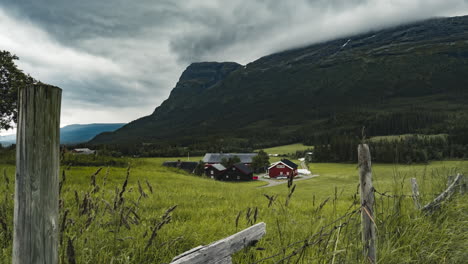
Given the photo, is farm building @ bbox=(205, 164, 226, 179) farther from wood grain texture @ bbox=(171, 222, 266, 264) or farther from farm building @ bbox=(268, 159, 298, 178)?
wood grain texture @ bbox=(171, 222, 266, 264)

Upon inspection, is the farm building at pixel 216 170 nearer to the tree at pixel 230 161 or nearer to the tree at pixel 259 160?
the tree at pixel 230 161

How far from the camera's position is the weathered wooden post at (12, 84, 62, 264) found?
1.54 metres

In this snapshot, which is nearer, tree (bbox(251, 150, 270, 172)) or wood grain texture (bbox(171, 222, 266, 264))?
wood grain texture (bbox(171, 222, 266, 264))

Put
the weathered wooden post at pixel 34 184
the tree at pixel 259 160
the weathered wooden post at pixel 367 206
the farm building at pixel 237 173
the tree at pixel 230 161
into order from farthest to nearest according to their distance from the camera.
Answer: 1. the tree at pixel 259 160
2. the tree at pixel 230 161
3. the farm building at pixel 237 173
4. the weathered wooden post at pixel 367 206
5. the weathered wooden post at pixel 34 184

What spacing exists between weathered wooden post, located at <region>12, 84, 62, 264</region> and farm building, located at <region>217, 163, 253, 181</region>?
269 feet

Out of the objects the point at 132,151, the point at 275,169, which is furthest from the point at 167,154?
the point at 275,169

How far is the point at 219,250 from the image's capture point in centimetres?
233

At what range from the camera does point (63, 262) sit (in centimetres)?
276

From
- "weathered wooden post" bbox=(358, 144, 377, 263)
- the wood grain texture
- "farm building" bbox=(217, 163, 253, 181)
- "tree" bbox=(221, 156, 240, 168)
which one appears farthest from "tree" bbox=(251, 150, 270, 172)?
the wood grain texture

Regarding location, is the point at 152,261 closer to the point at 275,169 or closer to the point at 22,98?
the point at 22,98

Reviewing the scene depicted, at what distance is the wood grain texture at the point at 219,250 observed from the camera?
2.05m

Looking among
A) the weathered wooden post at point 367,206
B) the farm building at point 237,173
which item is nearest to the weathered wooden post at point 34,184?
the weathered wooden post at point 367,206

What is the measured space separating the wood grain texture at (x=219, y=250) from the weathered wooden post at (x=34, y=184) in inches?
33.1

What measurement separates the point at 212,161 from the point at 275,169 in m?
26.6
